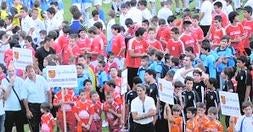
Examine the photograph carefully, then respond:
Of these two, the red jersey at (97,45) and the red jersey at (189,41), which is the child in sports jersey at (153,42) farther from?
the red jersey at (97,45)

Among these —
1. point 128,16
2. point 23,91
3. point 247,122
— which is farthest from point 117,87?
point 128,16

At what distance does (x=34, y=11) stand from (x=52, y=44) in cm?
335

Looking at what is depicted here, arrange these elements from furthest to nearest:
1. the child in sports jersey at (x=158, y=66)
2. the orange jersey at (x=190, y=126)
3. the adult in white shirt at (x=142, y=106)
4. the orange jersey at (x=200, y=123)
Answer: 1. the child in sports jersey at (x=158, y=66)
2. the adult in white shirt at (x=142, y=106)
3. the orange jersey at (x=190, y=126)
4. the orange jersey at (x=200, y=123)

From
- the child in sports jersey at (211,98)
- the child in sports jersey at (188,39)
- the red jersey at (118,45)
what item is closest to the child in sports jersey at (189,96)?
the child in sports jersey at (211,98)

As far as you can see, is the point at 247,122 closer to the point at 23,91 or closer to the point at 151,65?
the point at 151,65

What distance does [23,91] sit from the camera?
13156 millimetres

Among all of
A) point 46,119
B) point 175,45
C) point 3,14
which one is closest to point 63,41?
point 175,45

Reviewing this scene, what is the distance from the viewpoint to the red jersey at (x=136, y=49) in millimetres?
15523

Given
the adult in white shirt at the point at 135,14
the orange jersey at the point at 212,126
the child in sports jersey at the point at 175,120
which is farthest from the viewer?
the adult in white shirt at the point at 135,14

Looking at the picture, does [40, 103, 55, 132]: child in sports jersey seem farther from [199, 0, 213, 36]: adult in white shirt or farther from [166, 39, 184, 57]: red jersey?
[199, 0, 213, 36]: adult in white shirt

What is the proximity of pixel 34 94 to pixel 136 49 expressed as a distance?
3.14 meters

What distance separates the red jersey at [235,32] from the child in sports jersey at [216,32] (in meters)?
0.15

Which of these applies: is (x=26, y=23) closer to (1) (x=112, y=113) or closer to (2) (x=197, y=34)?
(2) (x=197, y=34)

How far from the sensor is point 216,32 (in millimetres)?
16688
